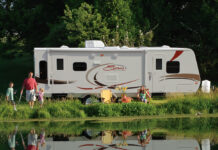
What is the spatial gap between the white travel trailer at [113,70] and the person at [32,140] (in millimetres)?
6737

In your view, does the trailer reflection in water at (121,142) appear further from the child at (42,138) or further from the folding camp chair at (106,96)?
the folding camp chair at (106,96)

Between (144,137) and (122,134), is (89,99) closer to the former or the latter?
(122,134)

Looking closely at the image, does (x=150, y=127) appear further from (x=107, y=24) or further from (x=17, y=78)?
(x=17, y=78)

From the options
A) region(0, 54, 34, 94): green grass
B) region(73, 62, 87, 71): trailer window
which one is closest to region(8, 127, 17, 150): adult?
region(73, 62, 87, 71): trailer window

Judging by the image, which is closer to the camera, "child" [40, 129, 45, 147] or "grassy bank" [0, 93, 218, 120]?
"child" [40, 129, 45, 147]

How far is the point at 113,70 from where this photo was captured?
75.4 ft

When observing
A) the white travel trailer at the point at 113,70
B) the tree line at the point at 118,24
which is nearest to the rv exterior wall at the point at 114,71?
the white travel trailer at the point at 113,70

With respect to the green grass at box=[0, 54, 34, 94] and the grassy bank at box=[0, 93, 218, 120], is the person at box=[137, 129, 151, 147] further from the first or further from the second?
the green grass at box=[0, 54, 34, 94]

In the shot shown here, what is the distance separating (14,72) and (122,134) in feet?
126

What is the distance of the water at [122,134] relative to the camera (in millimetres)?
12977

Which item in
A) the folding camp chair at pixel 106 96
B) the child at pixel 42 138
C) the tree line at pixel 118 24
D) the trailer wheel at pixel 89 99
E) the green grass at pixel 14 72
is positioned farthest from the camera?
the green grass at pixel 14 72

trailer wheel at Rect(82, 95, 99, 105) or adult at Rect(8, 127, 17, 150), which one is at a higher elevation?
trailer wheel at Rect(82, 95, 99, 105)

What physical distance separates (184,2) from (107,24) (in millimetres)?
9737

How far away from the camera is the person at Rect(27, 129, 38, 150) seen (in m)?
12.7
